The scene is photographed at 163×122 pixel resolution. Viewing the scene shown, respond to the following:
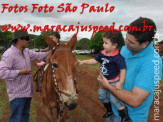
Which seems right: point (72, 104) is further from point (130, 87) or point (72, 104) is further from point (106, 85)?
point (130, 87)

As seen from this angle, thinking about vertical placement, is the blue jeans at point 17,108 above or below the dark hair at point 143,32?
below

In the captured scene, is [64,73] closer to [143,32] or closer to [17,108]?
[143,32]

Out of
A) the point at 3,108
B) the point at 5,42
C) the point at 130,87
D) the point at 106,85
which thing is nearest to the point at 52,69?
the point at 106,85

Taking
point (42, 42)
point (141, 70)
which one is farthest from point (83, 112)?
point (42, 42)

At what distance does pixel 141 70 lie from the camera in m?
2.35

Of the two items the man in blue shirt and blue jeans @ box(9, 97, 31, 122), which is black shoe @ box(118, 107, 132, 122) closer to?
the man in blue shirt

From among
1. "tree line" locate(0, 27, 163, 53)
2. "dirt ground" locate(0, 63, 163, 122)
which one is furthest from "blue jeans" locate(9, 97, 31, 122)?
"tree line" locate(0, 27, 163, 53)

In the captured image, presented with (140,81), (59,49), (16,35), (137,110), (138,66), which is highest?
(16,35)

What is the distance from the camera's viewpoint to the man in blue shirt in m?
2.28

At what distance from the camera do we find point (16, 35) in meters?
3.86

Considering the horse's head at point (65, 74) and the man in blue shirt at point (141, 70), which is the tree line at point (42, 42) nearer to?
the horse's head at point (65, 74)

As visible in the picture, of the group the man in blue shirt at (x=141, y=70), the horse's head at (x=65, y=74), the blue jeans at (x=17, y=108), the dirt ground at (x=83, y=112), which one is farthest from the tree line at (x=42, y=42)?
the man in blue shirt at (x=141, y=70)

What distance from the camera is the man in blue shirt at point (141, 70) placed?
2.28 meters

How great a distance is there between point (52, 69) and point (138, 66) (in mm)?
1586
